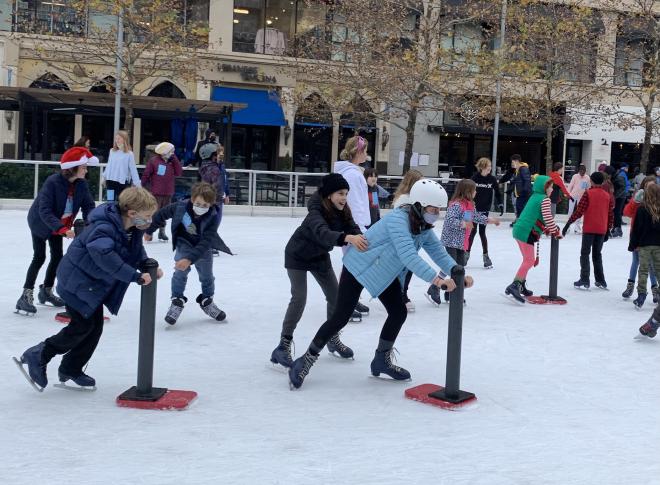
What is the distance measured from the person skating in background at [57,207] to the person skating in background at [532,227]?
14.5ft

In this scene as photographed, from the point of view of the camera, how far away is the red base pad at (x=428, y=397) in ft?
17.3

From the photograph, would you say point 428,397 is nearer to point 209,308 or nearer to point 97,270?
point 97,270

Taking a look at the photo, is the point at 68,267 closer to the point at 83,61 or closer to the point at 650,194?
the point at 650,194

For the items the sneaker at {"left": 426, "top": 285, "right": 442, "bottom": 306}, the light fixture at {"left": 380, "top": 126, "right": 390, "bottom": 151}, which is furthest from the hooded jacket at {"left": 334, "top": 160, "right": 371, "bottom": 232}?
the light fixture at {"left": 380, "top": 126, "right": 390, "bottom": 151}

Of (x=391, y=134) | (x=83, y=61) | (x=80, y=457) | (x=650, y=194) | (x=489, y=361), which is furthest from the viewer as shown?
(x=391, y=134)

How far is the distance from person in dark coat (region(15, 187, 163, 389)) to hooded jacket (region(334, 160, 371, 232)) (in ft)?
8.45

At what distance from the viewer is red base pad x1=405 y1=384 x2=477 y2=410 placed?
527cm

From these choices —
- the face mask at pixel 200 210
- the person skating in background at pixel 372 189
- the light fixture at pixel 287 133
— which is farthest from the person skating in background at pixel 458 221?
the light fixture at pixel 287 133

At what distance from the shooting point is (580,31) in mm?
24984

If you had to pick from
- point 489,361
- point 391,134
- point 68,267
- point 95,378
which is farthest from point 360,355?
point 391,134

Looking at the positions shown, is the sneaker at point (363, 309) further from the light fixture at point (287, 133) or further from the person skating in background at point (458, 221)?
the light fixture at point (287, 133)

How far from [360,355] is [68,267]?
241 cm

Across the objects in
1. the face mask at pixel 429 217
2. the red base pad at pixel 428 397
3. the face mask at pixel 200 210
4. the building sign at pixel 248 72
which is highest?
the building sign at pixel 248 72

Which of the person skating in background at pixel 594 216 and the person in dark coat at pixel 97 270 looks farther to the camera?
the person skating in background at pixel 594 216
